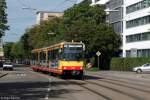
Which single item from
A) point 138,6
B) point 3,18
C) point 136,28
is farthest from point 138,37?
point 3,18

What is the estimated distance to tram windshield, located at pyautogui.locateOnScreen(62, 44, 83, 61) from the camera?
1766 inches

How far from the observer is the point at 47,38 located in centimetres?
13662

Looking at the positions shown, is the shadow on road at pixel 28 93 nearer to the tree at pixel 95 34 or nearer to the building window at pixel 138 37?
the building window at pixel 138 37

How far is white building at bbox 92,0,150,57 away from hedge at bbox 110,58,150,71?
12.2 ft

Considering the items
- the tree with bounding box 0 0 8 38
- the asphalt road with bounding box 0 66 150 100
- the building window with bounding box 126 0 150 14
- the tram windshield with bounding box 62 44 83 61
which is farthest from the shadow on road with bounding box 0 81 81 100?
the tree with bounding box 0 0 8 38

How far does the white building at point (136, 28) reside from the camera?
89188 millimetres

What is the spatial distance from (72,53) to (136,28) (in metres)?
51.4

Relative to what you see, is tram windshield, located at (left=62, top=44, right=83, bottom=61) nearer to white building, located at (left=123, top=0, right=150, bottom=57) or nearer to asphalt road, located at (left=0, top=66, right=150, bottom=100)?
asphalt road, located at (left=0, top=66, right=150, bottom=100)

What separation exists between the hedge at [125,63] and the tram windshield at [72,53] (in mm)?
36689

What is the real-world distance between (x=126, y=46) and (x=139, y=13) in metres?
8.96

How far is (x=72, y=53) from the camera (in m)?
44.9

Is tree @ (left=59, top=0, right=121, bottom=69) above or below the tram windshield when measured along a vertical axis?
above

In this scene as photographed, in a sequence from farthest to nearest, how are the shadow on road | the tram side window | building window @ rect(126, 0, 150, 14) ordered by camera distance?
building window @ rect(126, 0, 150, 14) < the tram side window < the shadow on road

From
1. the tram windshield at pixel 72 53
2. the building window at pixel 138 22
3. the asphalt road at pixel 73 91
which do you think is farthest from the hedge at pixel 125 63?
the asphalt road at pixel 73 91
